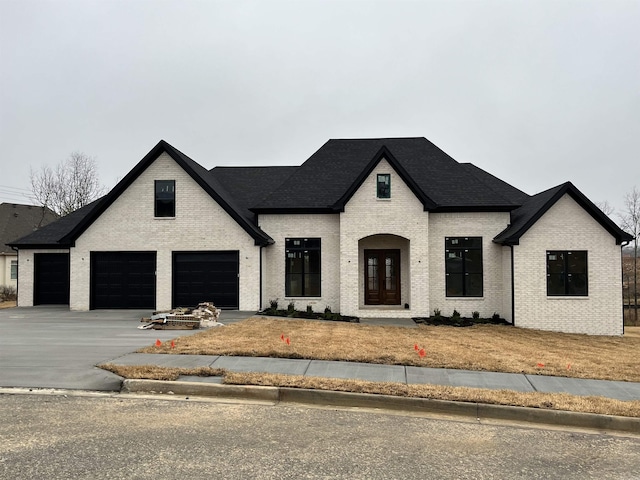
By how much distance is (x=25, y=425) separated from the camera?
5918mm

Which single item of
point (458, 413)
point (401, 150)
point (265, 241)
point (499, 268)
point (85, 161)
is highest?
point (85, 161)

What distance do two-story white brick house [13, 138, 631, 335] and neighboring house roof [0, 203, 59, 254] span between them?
2634cm

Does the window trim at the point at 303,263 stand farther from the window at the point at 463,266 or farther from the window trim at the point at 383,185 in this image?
the window at the point at 463,266

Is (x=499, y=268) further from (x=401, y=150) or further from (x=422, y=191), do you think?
(x=401, y=150)

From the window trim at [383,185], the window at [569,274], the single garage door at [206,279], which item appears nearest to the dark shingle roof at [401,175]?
the window trim at [383,185]

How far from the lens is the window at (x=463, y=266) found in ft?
65.5

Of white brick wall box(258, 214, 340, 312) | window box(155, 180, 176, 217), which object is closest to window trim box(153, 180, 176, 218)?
window box(155, 180, 176, 217)

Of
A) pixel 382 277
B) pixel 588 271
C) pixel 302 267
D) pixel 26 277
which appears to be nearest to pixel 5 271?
pixel 26 277

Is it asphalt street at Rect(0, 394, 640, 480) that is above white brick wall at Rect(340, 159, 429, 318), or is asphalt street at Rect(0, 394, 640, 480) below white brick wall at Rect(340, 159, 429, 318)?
below

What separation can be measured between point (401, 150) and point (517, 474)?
20534 mm

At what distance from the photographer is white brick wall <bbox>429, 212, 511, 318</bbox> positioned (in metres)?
19.8

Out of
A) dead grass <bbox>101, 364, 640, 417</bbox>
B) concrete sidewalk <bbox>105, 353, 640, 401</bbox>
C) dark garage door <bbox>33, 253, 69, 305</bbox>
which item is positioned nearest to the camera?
dead grass <bbox>101, 364, 640, 417</bbox>

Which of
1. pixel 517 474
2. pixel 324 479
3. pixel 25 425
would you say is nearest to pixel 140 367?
pixel 25 425

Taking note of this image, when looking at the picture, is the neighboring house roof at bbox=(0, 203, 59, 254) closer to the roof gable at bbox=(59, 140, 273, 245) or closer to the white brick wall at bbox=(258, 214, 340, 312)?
the roof gable at bbox=(59, 140, 273, 245)
